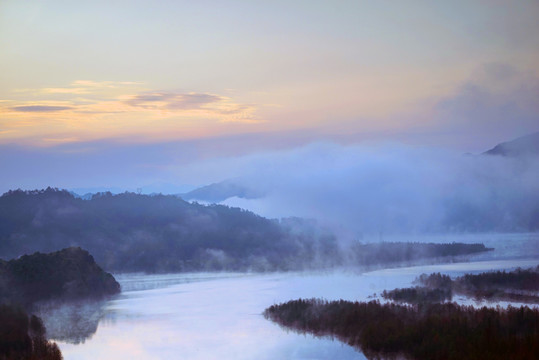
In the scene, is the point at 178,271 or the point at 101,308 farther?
the point at 178,271

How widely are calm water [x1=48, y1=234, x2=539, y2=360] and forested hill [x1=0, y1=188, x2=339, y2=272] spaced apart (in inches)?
464

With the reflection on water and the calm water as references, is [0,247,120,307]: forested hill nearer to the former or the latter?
the reflection on water

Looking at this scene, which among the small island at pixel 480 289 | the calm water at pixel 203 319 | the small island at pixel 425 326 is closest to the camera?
the small island at pixel 425 326

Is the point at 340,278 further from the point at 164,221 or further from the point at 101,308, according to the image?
the point at 164,221

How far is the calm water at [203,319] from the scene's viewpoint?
25.4 m

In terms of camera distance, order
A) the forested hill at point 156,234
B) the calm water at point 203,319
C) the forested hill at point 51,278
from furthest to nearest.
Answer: the forested hill at point 156,234 < the forested hill at point 51,278 < the calm water at point 203,319

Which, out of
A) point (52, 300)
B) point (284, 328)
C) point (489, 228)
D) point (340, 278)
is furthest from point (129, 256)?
point (489, 228)

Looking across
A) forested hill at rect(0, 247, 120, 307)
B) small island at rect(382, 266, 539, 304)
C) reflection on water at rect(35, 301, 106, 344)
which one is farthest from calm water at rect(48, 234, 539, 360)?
small island at rect(382, 266, 539, 304)

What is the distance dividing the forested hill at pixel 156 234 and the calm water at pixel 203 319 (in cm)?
1178

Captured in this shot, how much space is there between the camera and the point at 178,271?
243ft

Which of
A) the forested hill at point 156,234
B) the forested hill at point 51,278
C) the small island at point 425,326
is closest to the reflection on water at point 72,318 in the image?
the forested hill at point 51,278

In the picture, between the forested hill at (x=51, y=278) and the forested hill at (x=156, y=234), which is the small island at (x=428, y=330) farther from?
the forested hill at (x=156, y=234)

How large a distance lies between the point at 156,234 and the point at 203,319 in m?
49.0

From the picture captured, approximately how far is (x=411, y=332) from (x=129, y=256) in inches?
2226
